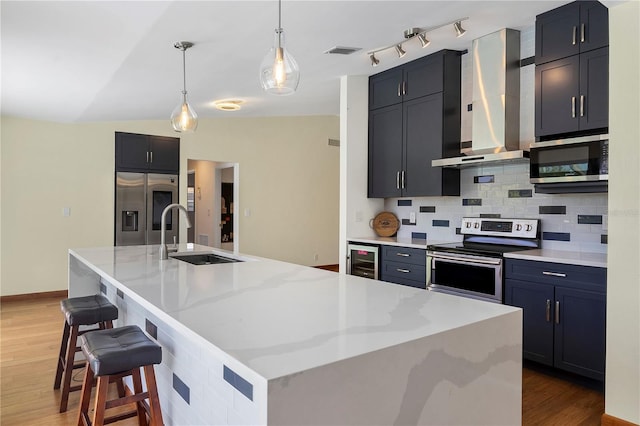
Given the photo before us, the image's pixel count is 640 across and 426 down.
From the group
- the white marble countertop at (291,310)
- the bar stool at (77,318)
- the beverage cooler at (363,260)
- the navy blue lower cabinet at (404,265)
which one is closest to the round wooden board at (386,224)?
the beverage cooler at (363,260)

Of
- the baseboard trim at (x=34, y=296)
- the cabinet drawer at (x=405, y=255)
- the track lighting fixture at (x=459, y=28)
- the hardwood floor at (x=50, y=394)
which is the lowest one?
the hardwood floor at (x=50, y=394)

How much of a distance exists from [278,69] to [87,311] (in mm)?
1826

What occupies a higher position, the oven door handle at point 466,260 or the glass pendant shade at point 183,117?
the glass pendant shade at point 183,117

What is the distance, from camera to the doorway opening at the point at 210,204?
812 centimetres

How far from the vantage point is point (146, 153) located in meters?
6.17

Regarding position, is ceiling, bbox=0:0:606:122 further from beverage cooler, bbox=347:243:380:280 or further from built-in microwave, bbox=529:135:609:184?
beverage cooler, bbox=347:243:380:280

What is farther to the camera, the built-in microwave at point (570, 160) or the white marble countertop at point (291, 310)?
the built-in microwave at point (570, 160)

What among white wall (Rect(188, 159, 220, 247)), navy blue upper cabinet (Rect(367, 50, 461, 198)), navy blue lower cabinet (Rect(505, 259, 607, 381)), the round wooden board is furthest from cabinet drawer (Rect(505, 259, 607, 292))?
white wall (Rect(188, 159, 220, 247))

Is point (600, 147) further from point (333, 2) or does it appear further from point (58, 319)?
point (58, 319)

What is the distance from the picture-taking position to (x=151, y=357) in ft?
6.19

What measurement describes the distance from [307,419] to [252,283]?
3.48 ft

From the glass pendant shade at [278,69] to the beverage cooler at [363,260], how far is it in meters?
2.37

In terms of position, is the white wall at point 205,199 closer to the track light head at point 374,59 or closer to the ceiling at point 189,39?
the ceiling at point 189,39

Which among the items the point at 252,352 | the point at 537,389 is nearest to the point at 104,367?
the point at 252,352
